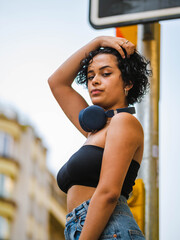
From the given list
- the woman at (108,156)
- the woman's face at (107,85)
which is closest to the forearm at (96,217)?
the woman at (108,156)

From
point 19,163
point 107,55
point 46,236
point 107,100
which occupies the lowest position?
point 46,236

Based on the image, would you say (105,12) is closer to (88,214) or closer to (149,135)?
(149,135)

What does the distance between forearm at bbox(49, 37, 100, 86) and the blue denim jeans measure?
995 mm

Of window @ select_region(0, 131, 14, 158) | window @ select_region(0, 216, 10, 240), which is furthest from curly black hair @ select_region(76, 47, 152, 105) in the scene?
window @ select_region(0, 131, 14, 158)

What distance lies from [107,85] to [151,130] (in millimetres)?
1031

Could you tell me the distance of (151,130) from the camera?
3.67 metres

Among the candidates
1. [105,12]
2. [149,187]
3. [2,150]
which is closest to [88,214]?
[149,187]

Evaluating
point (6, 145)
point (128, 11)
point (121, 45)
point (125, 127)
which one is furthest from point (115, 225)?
point (6, 145)

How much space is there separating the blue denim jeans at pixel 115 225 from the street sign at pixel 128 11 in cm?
141

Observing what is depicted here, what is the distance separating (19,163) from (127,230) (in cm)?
3665

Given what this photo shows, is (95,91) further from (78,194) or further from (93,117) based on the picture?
(78,194)

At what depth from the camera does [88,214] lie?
7.57ft

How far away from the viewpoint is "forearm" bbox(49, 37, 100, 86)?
3057 millimetres

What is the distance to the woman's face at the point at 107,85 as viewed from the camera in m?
2.74
